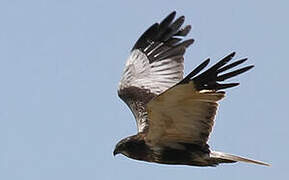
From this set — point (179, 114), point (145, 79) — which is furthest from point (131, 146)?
point (145, 79)

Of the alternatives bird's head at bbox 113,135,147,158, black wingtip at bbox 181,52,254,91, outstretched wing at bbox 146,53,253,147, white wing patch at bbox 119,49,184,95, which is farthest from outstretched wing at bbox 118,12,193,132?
black wingtip at bbox 181,52,254,91

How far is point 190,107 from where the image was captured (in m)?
11.6

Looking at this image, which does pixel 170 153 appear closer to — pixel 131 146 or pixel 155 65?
pixel 131 146

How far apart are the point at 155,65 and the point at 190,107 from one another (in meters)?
4.49

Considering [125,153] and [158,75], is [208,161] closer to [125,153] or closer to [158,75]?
[125,153]

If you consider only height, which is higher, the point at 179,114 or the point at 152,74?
the point at 152,74

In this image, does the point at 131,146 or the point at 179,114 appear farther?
the point at 131,146

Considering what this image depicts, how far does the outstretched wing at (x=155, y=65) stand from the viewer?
15.4 m

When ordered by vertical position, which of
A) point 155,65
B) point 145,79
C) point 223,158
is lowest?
point 223,158

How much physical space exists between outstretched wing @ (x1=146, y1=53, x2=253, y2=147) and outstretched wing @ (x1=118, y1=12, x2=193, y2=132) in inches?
104

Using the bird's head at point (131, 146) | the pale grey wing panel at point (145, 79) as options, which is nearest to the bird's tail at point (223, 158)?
the bird's head at point (131, 146)

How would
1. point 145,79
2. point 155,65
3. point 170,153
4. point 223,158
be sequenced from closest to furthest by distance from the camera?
1. point 223,158
2. point 170,153
3. point 145,79
4. point 155,65

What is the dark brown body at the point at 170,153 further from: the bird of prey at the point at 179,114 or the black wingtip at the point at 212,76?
the black wingtip at the point at 212,76

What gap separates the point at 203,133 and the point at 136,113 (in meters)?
2.60
